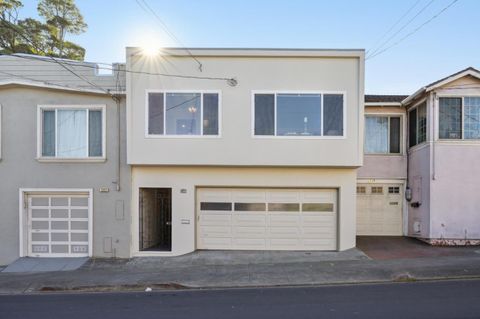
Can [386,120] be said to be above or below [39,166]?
above

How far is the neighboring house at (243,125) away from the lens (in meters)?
13.1

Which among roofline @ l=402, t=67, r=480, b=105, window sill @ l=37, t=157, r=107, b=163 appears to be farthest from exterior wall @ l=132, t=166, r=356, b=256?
roofline @ l=402, t=67, r=480, b=105

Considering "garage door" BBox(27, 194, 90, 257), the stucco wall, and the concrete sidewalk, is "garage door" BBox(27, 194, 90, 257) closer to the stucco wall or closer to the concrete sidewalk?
the concrete sidewalk

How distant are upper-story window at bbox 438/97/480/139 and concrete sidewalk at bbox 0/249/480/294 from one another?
4127mm

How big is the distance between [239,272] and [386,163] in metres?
8.62

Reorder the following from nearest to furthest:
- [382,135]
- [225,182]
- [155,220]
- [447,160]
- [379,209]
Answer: [225,182], [447,160], [155,220], [379,209], [382,135]

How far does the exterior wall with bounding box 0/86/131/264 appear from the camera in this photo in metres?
13.3

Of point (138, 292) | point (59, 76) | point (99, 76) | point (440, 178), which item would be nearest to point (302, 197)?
point (440, 178)

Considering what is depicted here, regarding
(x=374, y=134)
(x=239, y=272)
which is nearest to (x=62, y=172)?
(x=239, y=272)

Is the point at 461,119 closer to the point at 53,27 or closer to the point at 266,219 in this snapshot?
the point at 266,219

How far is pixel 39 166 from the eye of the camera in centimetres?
1330

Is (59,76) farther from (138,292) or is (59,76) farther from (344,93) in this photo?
(344,93)

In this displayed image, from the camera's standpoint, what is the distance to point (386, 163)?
16.3 metres

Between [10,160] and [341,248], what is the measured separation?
37.7 feet
